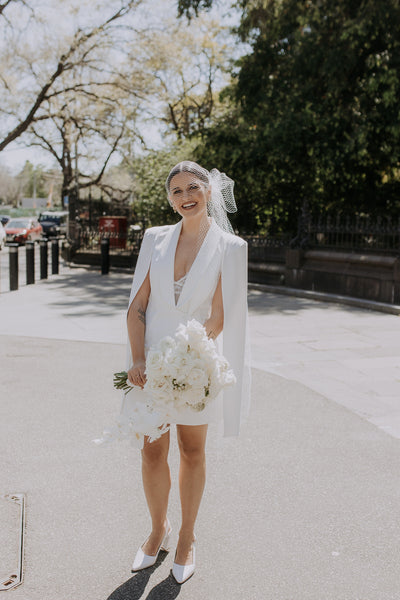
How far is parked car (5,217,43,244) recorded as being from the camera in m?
35.7

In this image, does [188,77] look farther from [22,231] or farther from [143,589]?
[143,589]

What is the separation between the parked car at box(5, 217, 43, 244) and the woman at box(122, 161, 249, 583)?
111 feet

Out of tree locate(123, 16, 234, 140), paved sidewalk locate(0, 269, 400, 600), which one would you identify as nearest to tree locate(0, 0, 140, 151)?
tree locate(123, 16, 234, 140)

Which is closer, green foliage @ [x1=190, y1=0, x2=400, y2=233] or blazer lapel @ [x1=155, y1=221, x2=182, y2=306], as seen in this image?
blazer lapel @ [x1=155, y1=221, x2=182, y2=306]

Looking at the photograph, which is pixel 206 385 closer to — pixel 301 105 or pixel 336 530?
pixel 336 530

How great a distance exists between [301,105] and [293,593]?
13.0 meters

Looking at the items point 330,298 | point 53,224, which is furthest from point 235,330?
point 53,224

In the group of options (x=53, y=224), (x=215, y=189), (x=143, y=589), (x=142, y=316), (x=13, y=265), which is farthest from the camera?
(x=53, y=224)

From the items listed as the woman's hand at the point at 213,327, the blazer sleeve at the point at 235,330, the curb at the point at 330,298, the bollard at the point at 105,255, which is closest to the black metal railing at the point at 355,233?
the curb at the point at 330,298

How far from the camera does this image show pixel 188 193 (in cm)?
287

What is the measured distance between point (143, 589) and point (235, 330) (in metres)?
1.16

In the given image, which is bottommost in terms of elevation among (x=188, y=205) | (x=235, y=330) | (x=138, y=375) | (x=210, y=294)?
(x=138, y=375)

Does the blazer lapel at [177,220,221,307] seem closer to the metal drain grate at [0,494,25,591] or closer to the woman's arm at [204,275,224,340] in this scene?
the woman's arm at [204,275,224,340]

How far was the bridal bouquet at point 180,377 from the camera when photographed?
2.50 meters
